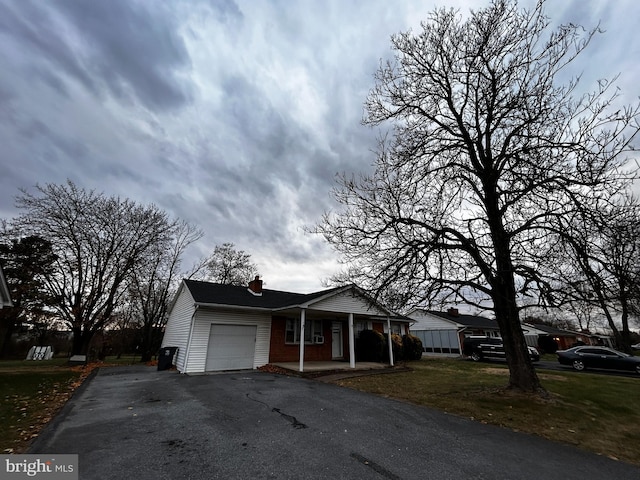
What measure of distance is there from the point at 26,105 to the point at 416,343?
2478cm

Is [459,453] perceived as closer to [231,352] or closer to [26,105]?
[231,352]

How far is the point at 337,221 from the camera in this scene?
10.3 m

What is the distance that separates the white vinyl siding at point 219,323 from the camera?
13.4 metres

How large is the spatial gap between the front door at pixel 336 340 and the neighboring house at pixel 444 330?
38.6 ft

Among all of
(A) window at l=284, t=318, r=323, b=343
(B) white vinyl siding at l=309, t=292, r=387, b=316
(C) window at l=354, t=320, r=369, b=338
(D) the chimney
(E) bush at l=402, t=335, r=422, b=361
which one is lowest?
(E) bush at l=402, t=335, r=422, b=361

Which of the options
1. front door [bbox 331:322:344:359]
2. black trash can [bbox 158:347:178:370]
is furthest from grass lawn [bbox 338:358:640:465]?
black trash can [bbox 158:347:178:370]

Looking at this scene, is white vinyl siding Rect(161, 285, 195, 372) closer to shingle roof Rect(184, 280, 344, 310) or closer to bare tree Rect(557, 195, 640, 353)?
shingle roof Rect(184, 280, 344, 310)

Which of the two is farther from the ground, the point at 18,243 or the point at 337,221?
the point at 18,243

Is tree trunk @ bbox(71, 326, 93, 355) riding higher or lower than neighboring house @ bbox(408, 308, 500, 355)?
lower

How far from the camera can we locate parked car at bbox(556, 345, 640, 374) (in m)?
16.4

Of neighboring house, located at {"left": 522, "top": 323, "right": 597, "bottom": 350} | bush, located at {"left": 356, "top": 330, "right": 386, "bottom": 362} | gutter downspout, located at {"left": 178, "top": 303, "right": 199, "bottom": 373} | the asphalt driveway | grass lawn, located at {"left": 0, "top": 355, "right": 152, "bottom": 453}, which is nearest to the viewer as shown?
the asphalt driveway

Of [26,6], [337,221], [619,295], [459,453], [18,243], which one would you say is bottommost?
[459,453]

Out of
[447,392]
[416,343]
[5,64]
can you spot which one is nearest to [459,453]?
[447,392]

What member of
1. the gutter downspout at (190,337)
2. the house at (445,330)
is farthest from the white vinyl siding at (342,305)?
the house at (445,330)
